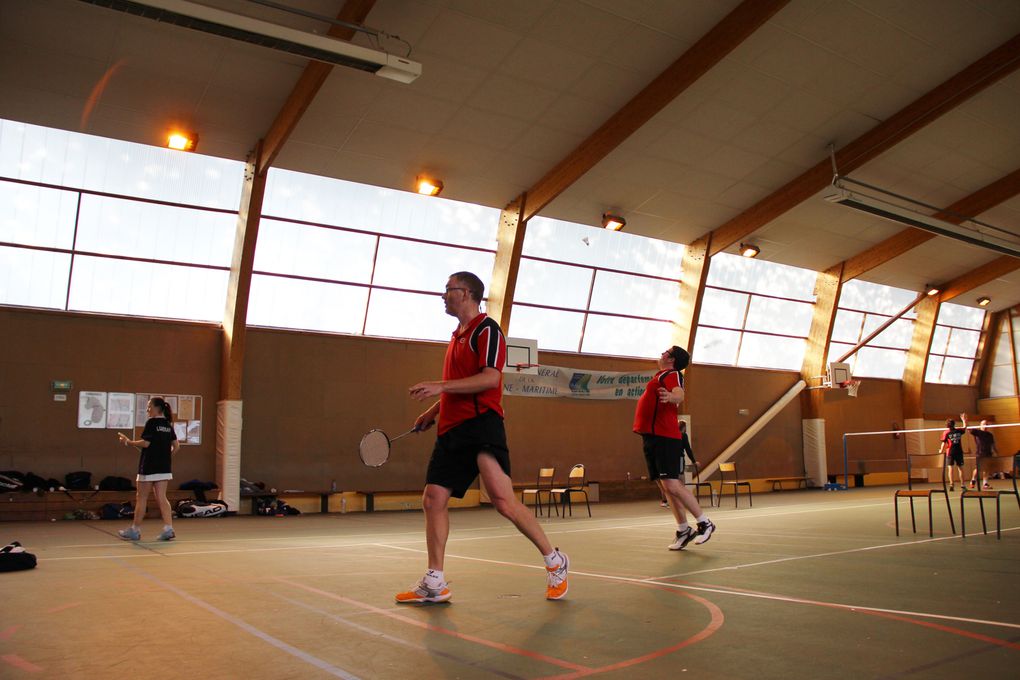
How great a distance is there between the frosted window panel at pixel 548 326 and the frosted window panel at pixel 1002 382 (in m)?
18.0

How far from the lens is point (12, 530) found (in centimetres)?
1033

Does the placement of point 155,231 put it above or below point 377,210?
below

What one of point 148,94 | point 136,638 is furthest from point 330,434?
point 136,638

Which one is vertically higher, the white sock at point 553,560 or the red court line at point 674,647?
the white sock at point 553,560

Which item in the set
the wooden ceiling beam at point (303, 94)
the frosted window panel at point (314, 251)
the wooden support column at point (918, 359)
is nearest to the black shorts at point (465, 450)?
the wooden ceiling beam at point (303, 94)

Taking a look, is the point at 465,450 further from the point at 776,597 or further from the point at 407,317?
the point at 407,317

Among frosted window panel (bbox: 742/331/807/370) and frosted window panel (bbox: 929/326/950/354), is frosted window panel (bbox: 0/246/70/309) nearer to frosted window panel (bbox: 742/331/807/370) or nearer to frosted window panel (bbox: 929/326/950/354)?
frosted window panel (bbox: 742/331/807/370)

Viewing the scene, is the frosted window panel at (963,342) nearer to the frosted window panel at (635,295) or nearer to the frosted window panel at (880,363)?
the frosted window panel at (880,363)

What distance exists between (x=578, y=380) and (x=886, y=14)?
9.91 m

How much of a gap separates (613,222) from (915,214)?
6295mm

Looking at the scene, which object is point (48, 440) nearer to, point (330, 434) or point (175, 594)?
point (330, 434)

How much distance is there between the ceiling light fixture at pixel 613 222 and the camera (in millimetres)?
16562

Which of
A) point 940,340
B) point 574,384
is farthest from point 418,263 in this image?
point 940,340

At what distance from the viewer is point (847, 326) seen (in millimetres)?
22594
